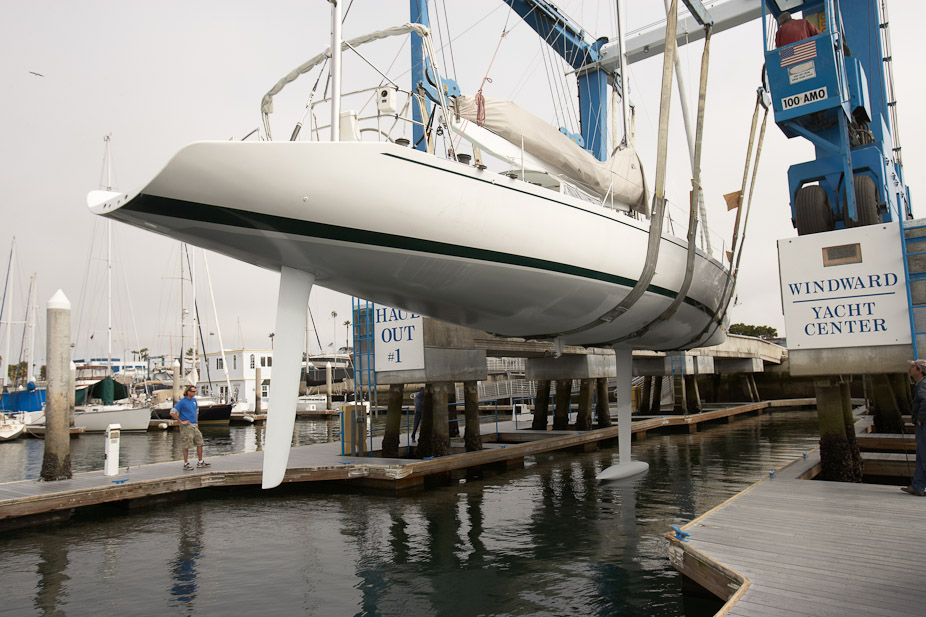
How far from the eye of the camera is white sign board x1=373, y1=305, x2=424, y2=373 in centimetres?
1206

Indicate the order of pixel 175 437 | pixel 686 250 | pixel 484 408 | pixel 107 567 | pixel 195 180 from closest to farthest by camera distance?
pixel 195 180
pixel 107 567
pixel 686 250
pixel 175 437
pixel 484 408

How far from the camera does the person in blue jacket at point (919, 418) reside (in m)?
6.16

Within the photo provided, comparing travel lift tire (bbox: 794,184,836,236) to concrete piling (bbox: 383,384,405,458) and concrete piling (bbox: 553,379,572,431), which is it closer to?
concrete piling (bbox: 383,384,405,458)

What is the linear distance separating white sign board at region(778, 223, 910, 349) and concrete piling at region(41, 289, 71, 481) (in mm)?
12552

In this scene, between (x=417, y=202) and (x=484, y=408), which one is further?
(x=484, y=408)

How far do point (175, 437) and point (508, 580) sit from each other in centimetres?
2913

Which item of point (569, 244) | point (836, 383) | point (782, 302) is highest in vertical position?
point (569, 244)

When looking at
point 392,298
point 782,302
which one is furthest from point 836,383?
point 392,298

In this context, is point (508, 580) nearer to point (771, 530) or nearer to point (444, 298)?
point (771, 530)

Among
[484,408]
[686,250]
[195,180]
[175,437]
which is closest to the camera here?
[195,180]

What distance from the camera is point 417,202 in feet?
16.9

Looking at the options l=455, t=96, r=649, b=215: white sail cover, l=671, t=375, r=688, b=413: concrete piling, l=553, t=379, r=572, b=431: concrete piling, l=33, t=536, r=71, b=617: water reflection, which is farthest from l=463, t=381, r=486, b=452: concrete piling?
l=671, t=375, r=688, b=413: concrete piling

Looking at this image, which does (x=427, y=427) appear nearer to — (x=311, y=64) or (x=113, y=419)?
(x=311, y=64)

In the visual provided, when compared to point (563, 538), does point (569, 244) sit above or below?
above
